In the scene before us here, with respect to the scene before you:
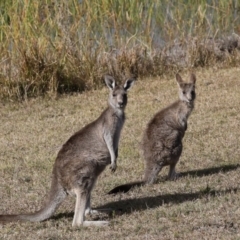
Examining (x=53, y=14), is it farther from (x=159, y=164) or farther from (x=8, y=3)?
(x=159, y=164)

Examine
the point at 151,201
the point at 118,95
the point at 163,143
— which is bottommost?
the point at 151,201

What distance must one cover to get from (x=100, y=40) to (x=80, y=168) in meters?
6.11

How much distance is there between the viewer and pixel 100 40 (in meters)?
12.4

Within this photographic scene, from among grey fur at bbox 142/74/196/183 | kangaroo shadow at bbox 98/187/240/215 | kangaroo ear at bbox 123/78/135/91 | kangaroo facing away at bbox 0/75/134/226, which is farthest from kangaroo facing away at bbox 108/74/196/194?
kangaroo facing away at bbox 0/75/134/226

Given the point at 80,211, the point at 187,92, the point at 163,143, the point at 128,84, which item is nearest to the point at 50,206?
the point at 80,211

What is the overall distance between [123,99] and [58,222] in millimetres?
1347

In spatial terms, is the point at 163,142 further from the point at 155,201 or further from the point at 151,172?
A: the point at 155,201

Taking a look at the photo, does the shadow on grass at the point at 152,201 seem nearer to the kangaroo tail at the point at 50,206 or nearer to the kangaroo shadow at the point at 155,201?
the kangaroo shadow at the point at 155,201

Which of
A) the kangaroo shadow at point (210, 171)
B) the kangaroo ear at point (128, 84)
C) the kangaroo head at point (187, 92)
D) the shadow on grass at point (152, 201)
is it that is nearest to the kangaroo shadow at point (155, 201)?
the shadow on grass at point (152, 201)

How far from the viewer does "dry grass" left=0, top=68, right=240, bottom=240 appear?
6.26 m

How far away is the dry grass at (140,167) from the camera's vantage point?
6262mm

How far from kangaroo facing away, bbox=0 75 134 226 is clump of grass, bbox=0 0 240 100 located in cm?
482

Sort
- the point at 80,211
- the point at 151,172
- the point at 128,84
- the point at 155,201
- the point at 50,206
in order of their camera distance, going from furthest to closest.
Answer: the point at 151,172
the point at 128,84
the point at 155,201
the point at 50,206
the point at 80,211

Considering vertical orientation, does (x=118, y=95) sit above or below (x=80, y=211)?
above
